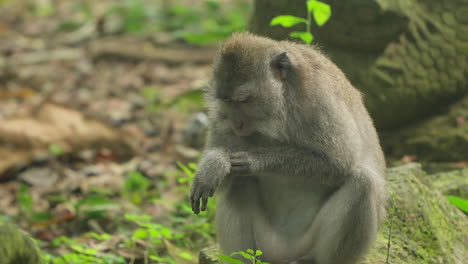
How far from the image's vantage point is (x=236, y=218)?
552 centimetres

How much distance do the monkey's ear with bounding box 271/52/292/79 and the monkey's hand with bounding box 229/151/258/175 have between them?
714 millimetres

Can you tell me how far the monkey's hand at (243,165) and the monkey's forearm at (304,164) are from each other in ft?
0.22

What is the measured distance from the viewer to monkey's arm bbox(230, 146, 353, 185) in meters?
5.18

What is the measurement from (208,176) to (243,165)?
0.30 metres

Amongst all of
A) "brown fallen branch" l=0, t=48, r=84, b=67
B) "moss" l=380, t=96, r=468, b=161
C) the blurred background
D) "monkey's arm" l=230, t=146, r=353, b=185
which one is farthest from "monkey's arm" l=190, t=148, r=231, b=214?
"brown fallen branch" l=0, t=48, r=84, b=67

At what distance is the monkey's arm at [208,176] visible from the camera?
16.4 ft

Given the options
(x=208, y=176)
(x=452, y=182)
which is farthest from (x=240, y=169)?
(x=452, y=182)

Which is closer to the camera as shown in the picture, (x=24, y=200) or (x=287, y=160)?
(x=287, y=160)

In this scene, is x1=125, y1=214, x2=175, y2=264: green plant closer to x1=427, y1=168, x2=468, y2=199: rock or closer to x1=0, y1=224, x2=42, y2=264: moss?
x1=0, y1=224, x2=42, y2=264: moss

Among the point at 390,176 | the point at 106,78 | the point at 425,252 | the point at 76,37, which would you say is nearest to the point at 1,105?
the point at 106,78

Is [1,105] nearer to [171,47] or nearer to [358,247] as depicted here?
[171,47]

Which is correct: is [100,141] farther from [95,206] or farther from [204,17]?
A: [204,17]

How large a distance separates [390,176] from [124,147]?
16.1 feet

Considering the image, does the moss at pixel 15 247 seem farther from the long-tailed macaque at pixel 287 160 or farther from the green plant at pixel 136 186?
the green plant at pixel 136 186
